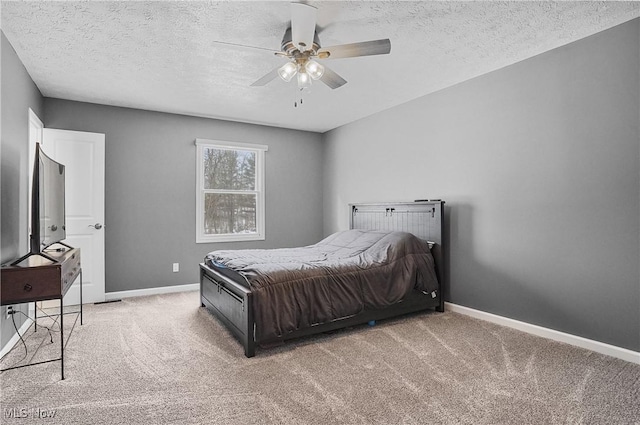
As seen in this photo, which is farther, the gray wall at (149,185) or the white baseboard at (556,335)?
the gray wall at (149,185)

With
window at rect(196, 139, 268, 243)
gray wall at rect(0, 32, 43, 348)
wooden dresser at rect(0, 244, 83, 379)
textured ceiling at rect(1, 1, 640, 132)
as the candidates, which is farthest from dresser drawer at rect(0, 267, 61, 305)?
window at rect(196, 139, 268, 243)

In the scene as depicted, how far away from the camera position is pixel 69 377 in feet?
7.77

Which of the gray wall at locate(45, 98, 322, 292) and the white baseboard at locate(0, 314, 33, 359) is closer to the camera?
the white baseboard at locate(0, 314, 33, 359)

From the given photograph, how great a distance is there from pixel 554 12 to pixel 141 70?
3515 mm

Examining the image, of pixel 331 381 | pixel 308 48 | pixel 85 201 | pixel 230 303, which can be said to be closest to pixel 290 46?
pixel 308 48

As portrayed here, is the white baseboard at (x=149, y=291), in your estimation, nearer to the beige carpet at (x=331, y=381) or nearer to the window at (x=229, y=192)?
the window at (x=229, y=192)

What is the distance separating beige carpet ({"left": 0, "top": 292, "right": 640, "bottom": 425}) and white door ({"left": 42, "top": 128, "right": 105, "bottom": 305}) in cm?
112

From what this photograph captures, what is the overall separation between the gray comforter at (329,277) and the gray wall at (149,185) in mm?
1340

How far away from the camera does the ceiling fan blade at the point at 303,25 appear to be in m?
2.10

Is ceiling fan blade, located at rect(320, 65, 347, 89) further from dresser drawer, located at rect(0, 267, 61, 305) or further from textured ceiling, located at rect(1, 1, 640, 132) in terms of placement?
dresser drawer, located at rect(0, 267, 61, 305)

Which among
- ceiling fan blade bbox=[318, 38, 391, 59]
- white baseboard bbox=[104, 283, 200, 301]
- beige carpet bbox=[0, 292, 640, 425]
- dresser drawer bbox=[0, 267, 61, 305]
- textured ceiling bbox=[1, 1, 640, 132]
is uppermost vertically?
textured ceiling bbox=[1, 1, 640, 132]

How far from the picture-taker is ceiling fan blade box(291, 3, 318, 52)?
2102 millimetres

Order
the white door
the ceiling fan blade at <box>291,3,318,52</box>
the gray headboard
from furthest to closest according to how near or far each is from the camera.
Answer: the white door
the gray headboard
the ceiling fan blade at <box>291,3,318,52</box>

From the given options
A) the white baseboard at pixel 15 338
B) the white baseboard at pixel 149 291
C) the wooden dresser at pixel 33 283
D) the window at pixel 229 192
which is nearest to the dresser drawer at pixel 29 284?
the wooden dresser at pixel 33 283
